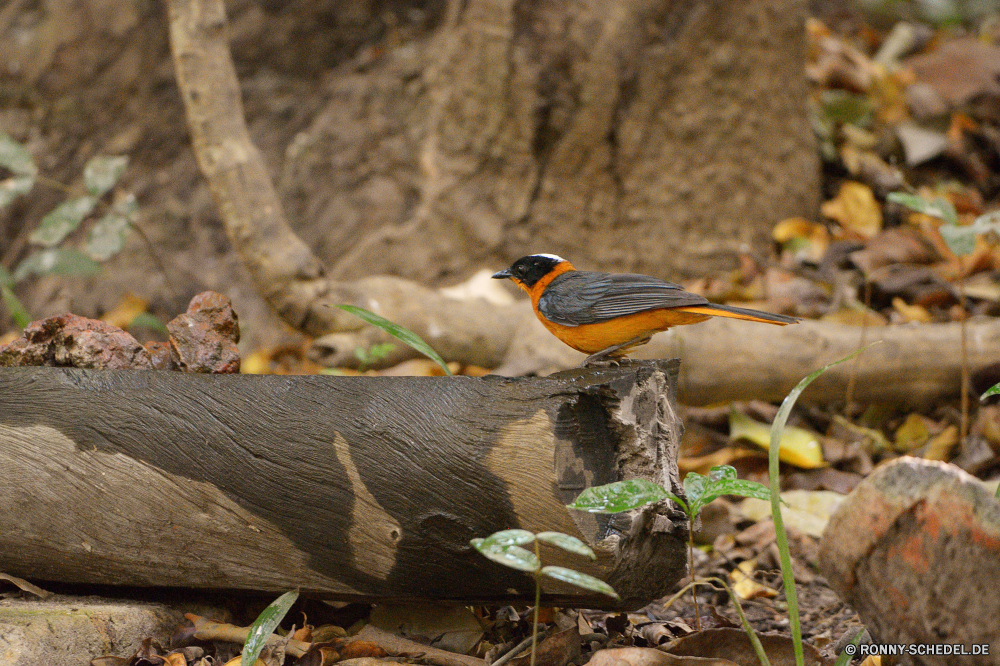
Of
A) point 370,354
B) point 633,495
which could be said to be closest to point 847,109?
point 370,354

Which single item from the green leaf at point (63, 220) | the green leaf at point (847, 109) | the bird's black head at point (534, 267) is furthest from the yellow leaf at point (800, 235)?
the green leaf at point (63, 220)

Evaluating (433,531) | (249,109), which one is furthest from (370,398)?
(249,109)

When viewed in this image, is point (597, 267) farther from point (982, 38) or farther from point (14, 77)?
point (982, 38)

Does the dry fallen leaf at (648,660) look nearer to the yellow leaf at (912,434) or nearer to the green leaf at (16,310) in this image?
the yellow leaf at (912,434)

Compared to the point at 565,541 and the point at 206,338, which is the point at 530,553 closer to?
the point at 565,541

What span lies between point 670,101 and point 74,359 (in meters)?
4.11

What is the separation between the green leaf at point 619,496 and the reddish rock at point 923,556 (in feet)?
1.48

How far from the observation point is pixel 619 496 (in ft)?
6.06

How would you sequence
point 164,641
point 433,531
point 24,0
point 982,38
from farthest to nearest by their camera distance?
1. point 982,38
2. point 24,0
3. point 164,641
4. point 433,531

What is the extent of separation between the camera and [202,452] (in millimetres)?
2207

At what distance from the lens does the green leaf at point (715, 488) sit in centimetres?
203

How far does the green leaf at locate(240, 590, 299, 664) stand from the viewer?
201 centimetres

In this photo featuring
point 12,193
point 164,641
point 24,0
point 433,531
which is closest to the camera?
point 433,531

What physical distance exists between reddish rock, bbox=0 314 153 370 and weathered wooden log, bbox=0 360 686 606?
14 centimetres
